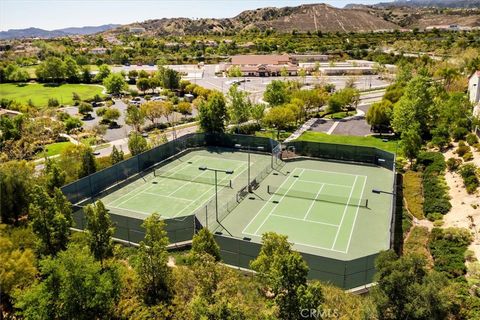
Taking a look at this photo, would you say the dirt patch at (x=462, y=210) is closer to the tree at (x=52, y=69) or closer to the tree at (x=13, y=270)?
the tree at (x=13, y=270)

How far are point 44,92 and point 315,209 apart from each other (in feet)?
274

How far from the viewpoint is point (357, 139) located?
48.8m

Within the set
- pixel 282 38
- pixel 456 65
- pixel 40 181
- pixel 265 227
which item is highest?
pixel 282 38

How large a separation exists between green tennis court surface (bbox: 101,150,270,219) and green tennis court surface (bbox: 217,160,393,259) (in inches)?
132

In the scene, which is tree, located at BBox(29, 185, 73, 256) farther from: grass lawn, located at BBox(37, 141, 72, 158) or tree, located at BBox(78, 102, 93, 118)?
tree, located at BBox(78, 102, 93, 118)

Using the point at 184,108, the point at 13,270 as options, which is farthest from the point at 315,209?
the point at 184,108

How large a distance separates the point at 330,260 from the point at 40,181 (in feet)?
76.3

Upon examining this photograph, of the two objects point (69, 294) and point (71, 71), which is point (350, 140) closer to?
point (69, 294)

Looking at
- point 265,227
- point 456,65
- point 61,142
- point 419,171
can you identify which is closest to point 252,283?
point 265,227

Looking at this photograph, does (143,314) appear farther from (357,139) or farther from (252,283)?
(357,139)

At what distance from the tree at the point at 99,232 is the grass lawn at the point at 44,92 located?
219ft

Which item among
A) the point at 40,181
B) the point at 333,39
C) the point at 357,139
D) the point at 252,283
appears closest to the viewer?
the point at 252,283

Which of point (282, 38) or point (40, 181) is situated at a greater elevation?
point (282, 38)

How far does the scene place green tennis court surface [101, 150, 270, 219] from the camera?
101 ft
